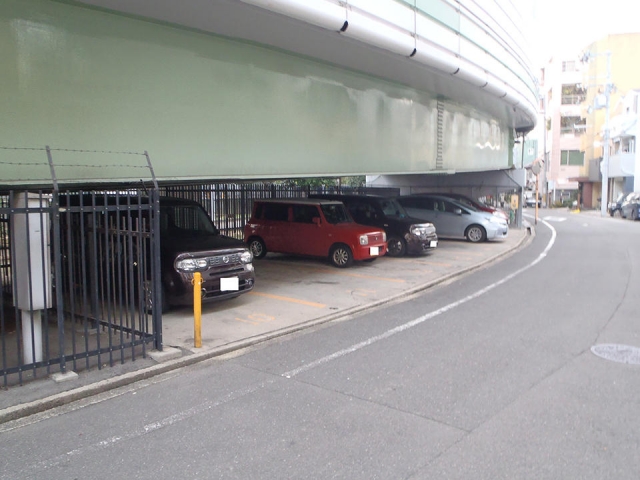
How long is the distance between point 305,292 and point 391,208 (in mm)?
6733

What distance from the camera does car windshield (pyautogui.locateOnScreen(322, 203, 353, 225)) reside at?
46.9 ft

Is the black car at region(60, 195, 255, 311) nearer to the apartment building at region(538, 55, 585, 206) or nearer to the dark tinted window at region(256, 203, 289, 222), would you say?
the dark tinted window at region(256, 203, 289, 222)

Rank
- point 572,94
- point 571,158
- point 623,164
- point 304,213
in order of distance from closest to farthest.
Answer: point 304,213
point 623,164
point 571,158
point 572,94

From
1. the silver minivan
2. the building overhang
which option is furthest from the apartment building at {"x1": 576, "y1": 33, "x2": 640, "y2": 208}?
the building overhang

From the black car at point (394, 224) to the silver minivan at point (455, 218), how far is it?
354 centimetres

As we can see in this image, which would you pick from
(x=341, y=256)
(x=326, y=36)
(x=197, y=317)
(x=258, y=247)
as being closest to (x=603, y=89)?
(x=258, y=247)

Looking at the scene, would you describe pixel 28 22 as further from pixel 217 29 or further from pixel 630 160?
pixel 630 160

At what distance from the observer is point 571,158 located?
2557 inches

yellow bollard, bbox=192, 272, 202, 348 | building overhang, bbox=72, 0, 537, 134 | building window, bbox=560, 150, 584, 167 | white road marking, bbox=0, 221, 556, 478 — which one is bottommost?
white road marking, bbox=0, 221, 556, 478

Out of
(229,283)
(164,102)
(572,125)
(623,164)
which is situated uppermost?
(572,125)

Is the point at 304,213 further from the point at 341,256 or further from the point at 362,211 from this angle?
the point at 362,211

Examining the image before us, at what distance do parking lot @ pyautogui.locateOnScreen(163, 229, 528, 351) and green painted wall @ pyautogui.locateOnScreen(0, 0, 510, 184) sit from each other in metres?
2.27

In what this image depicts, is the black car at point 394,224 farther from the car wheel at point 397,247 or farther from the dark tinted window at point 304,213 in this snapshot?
the dark tinted window at point 304,213

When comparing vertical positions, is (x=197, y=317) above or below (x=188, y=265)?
below
